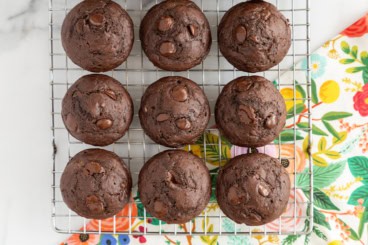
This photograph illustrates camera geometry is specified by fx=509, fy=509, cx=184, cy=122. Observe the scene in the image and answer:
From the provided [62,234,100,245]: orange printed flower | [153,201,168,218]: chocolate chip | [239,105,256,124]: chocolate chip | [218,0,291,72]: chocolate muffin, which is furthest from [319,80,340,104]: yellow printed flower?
[62,234,100,245]: orange printed flower

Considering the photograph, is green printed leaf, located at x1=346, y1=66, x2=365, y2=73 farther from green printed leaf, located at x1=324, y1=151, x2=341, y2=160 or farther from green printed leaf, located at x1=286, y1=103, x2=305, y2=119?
green printed leaf, located at x1=324, y1=151, x2=341, y2=160

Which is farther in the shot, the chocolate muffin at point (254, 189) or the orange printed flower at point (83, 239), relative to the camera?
the orange printed flower at point (83, 239)

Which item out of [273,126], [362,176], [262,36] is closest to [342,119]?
[362,176]

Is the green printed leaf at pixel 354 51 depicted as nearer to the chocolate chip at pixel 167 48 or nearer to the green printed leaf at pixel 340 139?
the green printed leaf at pixel 340 139

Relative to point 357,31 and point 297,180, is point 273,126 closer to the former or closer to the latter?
point 297,180

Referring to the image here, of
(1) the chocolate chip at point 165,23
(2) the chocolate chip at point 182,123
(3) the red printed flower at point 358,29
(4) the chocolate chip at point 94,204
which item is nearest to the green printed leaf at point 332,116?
(3) the red printed flower at point 358,29

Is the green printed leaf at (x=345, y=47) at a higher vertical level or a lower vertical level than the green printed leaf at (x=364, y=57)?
higher
